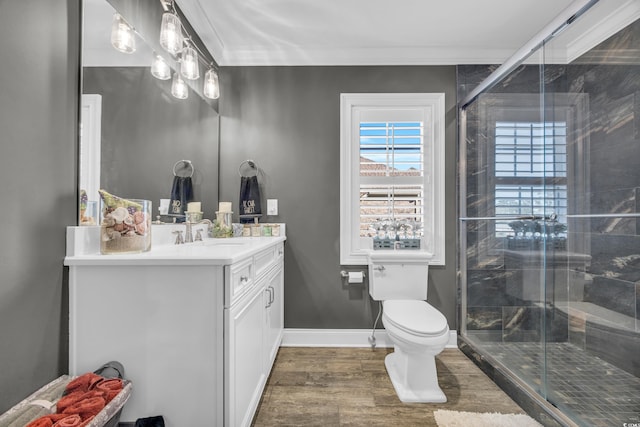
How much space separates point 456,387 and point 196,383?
158 centimetres

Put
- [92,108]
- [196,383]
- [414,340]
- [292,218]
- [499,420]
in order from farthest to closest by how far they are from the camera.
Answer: [292,218], [414,340], [499,420], [92,108], [196,383]

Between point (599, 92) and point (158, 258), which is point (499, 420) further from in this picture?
point (599, 92)

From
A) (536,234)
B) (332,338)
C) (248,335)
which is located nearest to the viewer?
(248,335)

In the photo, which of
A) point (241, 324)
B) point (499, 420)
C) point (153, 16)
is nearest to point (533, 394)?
point (499, 420)

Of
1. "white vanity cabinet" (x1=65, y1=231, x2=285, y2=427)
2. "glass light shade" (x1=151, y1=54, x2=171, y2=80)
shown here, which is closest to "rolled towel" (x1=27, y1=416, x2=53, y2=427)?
"white vanity cabinet" (x1=65, y1=231, x2=285, y2=427)

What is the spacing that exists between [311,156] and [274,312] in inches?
50.0

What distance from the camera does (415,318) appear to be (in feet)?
5.86

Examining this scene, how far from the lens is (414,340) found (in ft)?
5.43

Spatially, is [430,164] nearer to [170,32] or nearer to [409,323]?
[409,323]

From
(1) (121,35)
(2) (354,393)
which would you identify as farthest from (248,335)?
(1) (121,35)

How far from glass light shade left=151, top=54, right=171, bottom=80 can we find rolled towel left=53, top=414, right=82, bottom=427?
1567mm

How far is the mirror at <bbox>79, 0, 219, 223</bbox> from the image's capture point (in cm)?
122

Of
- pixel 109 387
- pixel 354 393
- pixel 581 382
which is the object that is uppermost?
pixel 109 387

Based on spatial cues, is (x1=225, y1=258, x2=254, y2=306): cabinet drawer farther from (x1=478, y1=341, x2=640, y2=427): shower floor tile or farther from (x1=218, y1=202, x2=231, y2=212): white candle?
(x1=478, y1=341, x2=640, y2=427): shower floor tile
